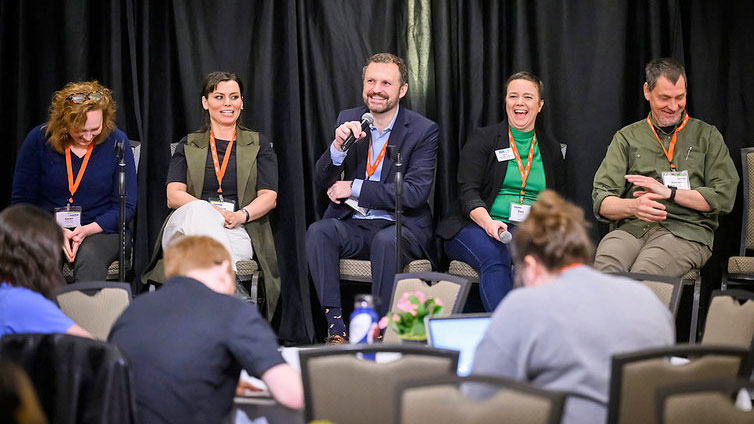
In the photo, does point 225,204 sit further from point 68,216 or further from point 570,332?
point 570,332

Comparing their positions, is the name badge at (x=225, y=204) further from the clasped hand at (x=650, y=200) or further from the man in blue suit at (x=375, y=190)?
the clasped hand at (x=650, y=200)

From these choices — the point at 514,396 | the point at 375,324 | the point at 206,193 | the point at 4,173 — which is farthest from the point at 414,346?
the point at 4,173

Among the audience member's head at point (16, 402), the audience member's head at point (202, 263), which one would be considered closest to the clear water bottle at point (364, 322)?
the audience member's head at point (202, 263)

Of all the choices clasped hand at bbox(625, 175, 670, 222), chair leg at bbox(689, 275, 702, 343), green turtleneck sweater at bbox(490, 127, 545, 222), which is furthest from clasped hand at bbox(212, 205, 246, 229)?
chair leg at bbox(689, 275, 702, 343)

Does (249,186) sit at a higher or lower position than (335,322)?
higher

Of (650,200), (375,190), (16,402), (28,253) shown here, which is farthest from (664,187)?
(16,402)

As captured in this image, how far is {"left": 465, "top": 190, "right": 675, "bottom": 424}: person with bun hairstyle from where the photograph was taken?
207 centimetres

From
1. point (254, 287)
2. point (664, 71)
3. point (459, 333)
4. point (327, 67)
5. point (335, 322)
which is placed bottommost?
point (335, 322)

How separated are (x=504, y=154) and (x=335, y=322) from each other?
1.30 m

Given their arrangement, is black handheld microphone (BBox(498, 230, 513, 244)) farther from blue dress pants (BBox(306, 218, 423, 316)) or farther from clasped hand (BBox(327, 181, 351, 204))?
clasped hand (BBox(327, 181, 351, 204))

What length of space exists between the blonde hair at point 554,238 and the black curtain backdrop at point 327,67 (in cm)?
321

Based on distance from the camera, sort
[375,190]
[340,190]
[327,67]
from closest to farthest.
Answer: [375,190] < [340,190] < [327,67]

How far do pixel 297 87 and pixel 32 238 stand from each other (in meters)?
3.13

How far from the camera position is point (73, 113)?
475 cm
